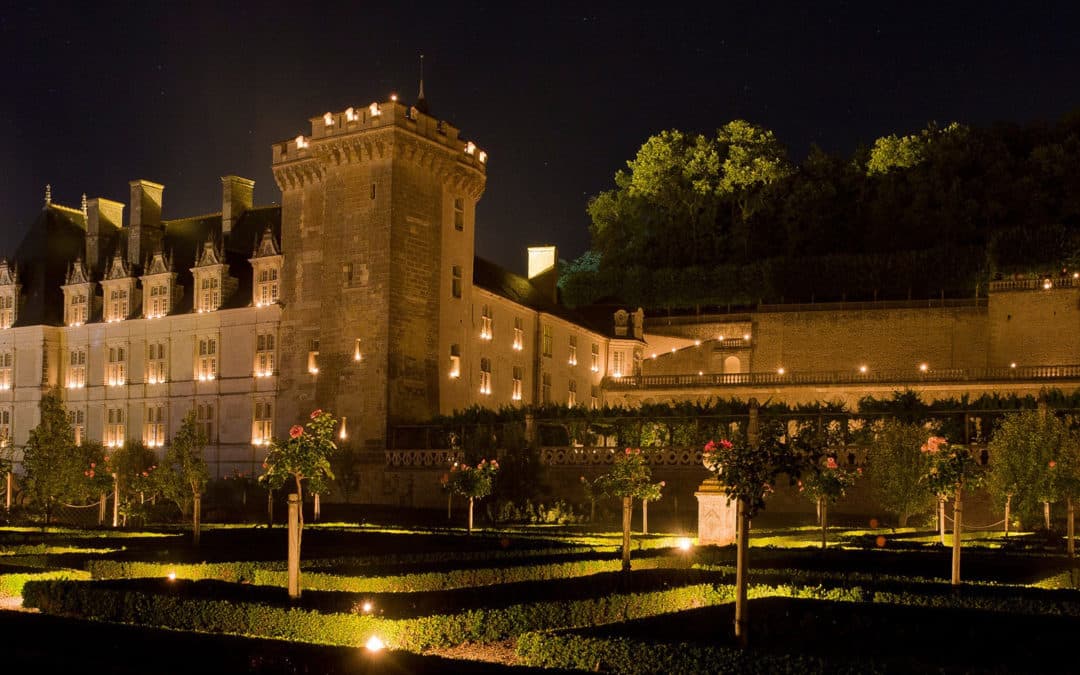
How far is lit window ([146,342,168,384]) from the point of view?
6191 centimetres

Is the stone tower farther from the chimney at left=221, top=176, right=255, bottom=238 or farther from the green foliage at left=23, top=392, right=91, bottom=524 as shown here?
the green foliage at left=23, top=392, right=91, bottom=524

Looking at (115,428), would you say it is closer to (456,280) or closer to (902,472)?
(456,280)

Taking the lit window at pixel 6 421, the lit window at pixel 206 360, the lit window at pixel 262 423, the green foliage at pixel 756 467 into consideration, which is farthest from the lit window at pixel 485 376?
the green foliage at pixel 756 467

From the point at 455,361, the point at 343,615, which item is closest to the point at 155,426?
the point at 455,361

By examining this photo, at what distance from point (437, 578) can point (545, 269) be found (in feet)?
180

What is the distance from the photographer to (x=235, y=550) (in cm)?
2553

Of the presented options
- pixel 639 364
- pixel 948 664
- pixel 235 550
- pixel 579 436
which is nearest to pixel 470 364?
pixel 579 436

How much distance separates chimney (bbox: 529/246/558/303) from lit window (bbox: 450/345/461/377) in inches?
680

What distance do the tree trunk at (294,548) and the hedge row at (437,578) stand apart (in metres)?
1.05

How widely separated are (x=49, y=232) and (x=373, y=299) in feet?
89.9

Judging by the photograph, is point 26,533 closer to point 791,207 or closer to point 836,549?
point 836,549

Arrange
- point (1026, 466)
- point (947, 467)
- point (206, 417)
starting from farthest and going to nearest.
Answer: point (206, 417), point (1026, 466), point (947, 467)

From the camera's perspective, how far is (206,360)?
2373 inches

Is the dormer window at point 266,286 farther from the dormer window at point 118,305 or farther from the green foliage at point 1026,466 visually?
the green foliage at point 1026,466
